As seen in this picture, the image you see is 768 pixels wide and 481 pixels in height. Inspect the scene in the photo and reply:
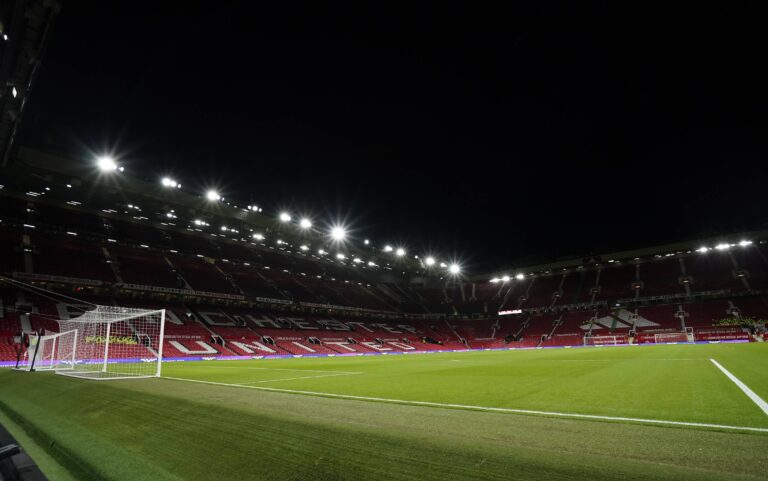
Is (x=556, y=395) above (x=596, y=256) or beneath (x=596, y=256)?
beneath

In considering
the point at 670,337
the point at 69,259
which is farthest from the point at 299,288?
the point at 670,337

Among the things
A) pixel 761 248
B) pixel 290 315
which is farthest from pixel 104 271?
pixel 761 248

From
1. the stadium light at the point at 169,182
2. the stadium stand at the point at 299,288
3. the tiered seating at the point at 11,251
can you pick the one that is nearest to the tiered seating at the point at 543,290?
the stadium stand at the point at 299,288

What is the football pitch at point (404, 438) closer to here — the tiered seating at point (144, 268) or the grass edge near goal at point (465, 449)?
the grass edge near goal at point (465, 449)

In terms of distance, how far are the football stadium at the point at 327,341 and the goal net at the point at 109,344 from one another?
0.19m

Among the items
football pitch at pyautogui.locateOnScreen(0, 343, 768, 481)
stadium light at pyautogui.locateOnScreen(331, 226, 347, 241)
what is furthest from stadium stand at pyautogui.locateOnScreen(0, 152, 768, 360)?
football pitch at pyautogui.locateOnScreen(0, 343, 768, 481)

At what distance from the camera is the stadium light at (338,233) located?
45.2 meters

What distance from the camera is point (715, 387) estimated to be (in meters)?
7.04

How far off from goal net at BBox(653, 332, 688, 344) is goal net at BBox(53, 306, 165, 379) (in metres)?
45.5

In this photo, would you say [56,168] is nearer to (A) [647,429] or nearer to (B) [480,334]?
(A) [647,429]

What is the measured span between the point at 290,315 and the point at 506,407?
4080 centimetres

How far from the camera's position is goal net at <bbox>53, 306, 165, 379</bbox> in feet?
44.0

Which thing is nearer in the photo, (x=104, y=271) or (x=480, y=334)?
(x=104, y=271)

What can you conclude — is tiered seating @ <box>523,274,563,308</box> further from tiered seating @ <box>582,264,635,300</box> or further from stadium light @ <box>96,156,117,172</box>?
stadium light @ <box>96,156,117,172</box>
